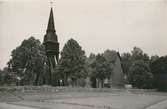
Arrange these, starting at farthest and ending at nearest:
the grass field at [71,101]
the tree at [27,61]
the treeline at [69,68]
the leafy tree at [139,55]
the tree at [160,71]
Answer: the leafy tree at [139,55] → the tree at [160,71] → the treeline at [69,68] → the tree at [27,61] → the grass field at [71,101]

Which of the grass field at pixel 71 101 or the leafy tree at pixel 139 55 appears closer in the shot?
the grass field at pixel 71 101

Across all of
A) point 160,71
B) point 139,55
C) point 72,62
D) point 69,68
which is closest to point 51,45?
point 72,62

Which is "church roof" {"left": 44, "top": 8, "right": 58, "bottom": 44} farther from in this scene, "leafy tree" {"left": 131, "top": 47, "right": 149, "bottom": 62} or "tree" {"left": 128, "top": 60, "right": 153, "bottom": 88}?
"leafy tree" {"left": 131, "top": 47, "right": 149, "bottom": 62}

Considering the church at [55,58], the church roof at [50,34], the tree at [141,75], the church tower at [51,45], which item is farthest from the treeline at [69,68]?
the church roof at [50,34]

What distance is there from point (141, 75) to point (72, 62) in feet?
60.1

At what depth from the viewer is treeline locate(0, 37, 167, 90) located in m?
47.3

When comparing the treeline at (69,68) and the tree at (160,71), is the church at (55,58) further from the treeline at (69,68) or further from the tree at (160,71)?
the tree at (160,71)

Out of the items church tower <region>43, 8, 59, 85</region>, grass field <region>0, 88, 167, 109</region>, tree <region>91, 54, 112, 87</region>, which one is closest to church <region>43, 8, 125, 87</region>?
church tower <region>43, 8, 59, 85</region>

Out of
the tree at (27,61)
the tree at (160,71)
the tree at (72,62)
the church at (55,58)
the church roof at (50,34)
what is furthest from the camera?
the church roof at (50,34)

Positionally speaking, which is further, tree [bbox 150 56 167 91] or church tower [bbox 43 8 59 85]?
church tower [bbox 43 8 59 85]

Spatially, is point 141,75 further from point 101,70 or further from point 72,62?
point 72,62

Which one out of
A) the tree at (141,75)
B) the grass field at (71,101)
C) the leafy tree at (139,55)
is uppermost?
the leafy tree at (139,55)

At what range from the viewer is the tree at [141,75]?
61.0 m

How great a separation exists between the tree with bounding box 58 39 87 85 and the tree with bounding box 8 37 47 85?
210 inches
